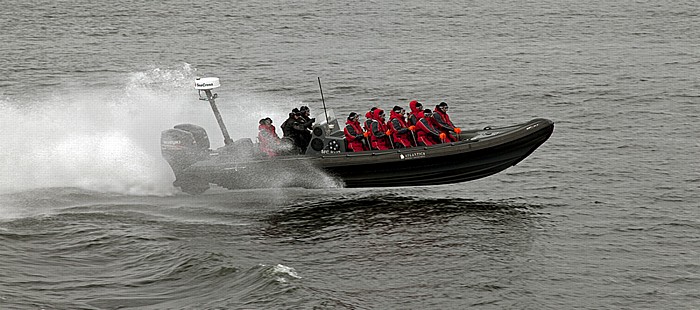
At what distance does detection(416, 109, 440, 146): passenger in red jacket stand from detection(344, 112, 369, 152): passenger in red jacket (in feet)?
4.00

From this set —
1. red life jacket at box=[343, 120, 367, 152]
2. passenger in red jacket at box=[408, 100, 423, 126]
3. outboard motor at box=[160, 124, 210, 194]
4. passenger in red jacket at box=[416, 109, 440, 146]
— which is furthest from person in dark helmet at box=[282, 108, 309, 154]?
passenger in red jacket at box=[416, 109, 440, 146]

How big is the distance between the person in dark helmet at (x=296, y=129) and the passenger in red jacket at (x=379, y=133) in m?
1.56

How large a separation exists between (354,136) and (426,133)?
1.62 metres

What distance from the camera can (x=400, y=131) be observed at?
68.1 ft

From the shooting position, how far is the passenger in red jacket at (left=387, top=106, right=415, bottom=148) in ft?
68.2

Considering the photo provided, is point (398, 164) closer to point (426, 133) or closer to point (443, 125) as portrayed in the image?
point (426, 133)

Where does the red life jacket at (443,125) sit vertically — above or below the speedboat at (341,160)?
above

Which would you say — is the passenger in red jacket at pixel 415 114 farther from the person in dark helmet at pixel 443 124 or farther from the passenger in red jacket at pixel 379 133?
the passenger in red jacket at pixel 379 133

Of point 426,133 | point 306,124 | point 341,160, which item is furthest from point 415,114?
point 306,124

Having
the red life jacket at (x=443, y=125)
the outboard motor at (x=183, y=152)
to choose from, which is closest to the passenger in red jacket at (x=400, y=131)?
the red life jacket at (x=443, y=125)

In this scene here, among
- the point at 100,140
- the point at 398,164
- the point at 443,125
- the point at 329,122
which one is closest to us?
the point at 398,164

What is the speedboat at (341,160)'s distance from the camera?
66.5 ft

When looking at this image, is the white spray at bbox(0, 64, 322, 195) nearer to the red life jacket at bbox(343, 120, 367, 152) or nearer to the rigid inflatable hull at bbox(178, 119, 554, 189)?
the rigid inflatable hull at bbox(178, 119, 554, 189)

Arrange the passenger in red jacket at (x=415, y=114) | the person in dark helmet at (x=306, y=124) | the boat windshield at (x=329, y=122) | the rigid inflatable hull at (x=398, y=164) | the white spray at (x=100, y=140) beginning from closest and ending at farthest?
1. the rigid inflatable hull at (x=398, y=164)
2. the passenger in red jacket at (x=415, y=114)
3. the person in dark helmet at (x=306, y=124)
4. the boat windshield at (x=329, y=122)
5. the white spray at (x=100, y=140)
